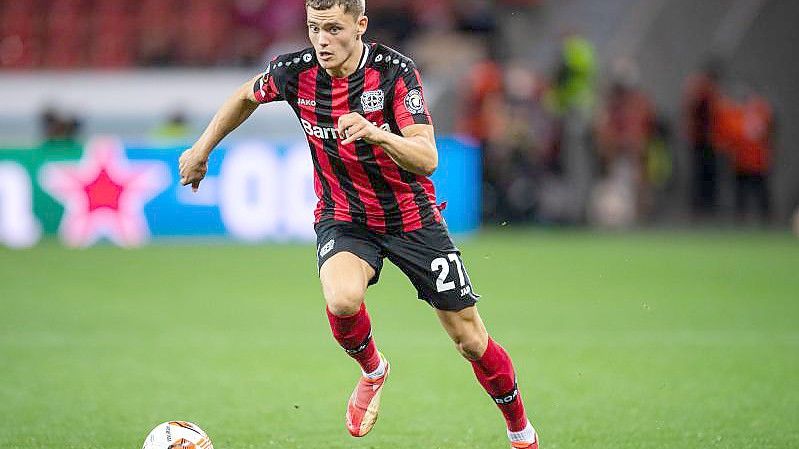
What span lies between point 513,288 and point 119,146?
5623 millimetres

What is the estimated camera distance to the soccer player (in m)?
5.27

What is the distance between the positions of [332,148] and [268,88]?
379 millimetres

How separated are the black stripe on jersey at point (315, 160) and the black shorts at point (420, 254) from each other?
72mm

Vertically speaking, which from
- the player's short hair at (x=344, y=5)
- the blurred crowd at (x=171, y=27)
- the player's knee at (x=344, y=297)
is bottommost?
the blurred crowd at (x=171, y=27)

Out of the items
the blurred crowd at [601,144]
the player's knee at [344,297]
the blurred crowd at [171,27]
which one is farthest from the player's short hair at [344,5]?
the blurred crowd at [171,27]

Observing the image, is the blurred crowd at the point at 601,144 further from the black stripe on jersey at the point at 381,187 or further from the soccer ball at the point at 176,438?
the soccer ball at the point at 176,438

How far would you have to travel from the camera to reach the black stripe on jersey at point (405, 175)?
5320mm

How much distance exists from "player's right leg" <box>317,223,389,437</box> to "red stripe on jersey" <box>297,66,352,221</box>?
7 centimetres

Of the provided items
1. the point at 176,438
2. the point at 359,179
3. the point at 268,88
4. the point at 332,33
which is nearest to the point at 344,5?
the point at 332,33

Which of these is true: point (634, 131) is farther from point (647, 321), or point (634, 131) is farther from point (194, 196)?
point (647, 321)

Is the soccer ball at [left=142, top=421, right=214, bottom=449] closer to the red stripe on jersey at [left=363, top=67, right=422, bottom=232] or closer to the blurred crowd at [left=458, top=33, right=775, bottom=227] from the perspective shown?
the red stripe on jersey at [left=363, top=67, right=422, bottom=232]

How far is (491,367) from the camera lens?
5.41 metres

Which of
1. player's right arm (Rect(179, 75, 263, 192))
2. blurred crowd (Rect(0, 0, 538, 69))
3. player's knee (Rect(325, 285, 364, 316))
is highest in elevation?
player's right arm (Rect(179, 75, 263, 192))

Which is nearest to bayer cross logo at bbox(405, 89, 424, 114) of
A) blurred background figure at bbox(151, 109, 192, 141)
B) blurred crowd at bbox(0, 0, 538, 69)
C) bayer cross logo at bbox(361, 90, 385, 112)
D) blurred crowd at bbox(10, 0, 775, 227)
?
bayer cross logo at bbox(361, 90, 385, 112)
